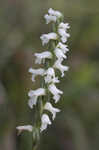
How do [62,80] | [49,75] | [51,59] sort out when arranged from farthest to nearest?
[62,80] < [51,59] < [49,75]

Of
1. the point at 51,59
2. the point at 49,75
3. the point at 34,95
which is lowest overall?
the point at 34,95

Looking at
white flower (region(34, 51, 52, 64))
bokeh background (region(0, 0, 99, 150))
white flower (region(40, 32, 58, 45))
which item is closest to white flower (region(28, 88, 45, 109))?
white flower (region(34, 51, 52, 64))

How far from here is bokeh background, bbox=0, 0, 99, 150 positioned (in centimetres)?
493

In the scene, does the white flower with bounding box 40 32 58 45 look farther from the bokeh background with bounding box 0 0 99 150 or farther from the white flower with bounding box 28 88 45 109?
the bokeh background with bounding box 0 0 99 150

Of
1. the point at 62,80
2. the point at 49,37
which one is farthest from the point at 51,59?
the point at 62,80

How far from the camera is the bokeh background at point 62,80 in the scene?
493cm

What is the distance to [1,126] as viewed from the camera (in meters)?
4.74

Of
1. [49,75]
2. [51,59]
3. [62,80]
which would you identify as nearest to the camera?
[49,75]

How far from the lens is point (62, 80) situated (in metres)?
5.41

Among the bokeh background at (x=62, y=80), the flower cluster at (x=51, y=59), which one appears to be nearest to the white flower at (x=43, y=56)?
the flower cluster at (x=51, y=59)

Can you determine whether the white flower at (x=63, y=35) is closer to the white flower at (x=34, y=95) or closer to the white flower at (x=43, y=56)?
the white flower at (x=43, y=56)

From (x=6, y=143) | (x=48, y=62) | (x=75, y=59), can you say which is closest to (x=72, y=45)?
(x=75, y=59)

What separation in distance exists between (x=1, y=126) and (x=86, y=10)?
273 centimetres

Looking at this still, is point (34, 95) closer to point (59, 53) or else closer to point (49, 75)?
point (49, 75)
